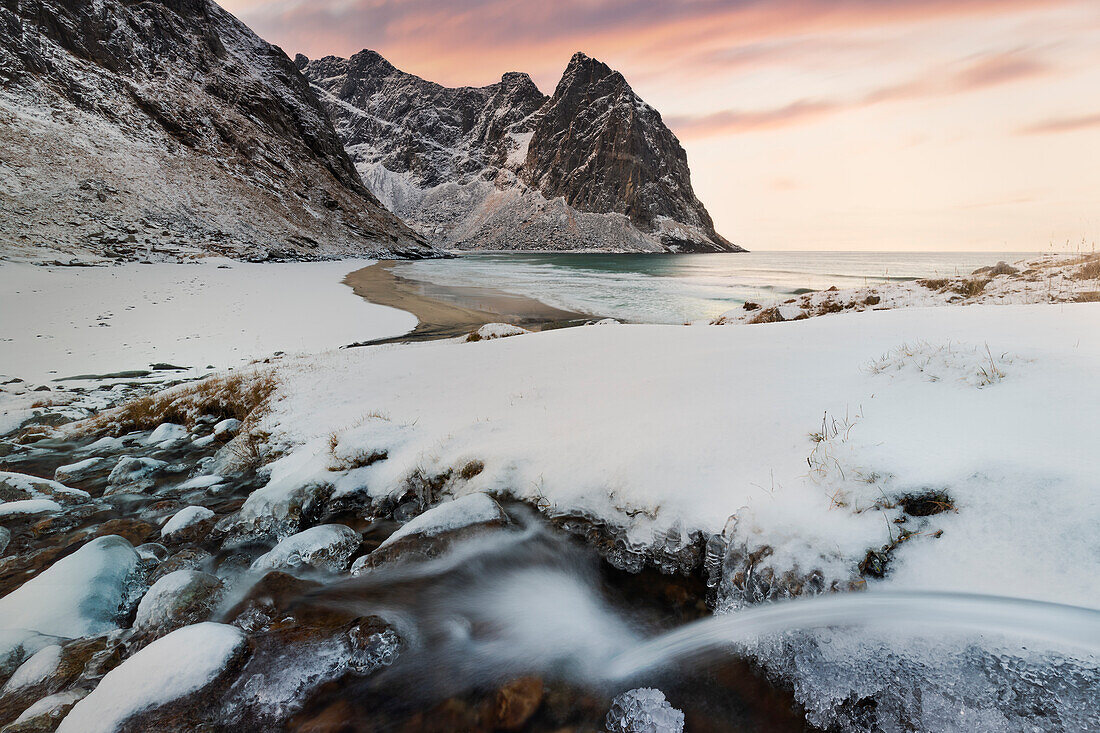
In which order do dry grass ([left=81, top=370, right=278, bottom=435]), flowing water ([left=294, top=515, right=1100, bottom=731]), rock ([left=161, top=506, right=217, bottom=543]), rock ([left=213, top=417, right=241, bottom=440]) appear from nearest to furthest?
flowing water ([left=294, top=515, right=1100, bottom=731]) → rock ([left=161, top=506, right=217, bottom=543]) → rock ([left=213, top=417, right=241, bottom=440]) → dry grass ([left=81, top=370, right=278, bottom=435])

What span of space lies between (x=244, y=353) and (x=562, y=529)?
12.5 meters

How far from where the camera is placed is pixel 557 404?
5.21m

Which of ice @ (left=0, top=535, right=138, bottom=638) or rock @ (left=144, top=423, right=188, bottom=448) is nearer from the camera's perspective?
ice @ (left=0, top=535, right=138, bottom=638)

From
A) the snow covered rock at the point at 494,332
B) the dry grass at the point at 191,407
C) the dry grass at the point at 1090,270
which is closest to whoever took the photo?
the dry grass at the point at 191,407

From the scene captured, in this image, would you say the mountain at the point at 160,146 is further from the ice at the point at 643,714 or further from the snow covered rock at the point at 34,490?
the ice at the point at 643,714

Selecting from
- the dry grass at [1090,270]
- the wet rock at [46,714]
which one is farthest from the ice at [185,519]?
the dry grass at [1090,270]

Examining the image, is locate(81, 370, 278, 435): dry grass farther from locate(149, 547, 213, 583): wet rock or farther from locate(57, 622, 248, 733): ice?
locate(57, 622, 248, 733): ice

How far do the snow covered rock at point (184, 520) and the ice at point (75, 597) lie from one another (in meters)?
0.65

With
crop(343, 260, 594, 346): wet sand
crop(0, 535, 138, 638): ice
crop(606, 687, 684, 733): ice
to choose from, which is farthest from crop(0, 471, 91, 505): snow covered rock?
crop(343, 260, 594, 346): wet sand

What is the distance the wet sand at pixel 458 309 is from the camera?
17.9 metres

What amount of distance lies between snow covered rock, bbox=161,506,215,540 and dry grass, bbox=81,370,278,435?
8.31ft

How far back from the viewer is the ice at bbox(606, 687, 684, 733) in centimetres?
230

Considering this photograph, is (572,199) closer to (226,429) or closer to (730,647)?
(226,429)

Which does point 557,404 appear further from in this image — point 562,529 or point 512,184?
point 512,184
